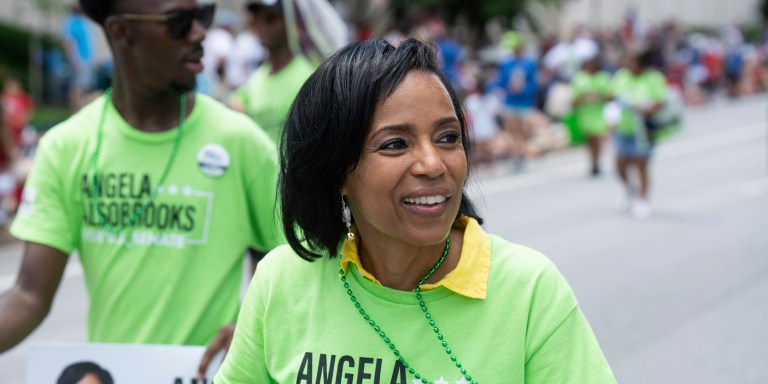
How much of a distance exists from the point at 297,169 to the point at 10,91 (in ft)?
46.7

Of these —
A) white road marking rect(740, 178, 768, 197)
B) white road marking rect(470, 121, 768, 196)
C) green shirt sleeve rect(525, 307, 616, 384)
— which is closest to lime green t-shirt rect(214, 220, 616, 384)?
green shirt sleeve rect(525, 307, 616, 384)

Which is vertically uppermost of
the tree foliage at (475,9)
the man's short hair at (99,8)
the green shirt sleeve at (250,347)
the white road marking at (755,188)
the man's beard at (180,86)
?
the man's short hair at (99,8)

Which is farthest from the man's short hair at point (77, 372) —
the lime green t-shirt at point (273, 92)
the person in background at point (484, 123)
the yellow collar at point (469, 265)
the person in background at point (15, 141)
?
the person in background at point (484, 123)

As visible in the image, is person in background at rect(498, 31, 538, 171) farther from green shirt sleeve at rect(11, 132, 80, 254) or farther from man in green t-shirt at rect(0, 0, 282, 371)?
green shirt sleeve at rect(11, 132, 80, 254)

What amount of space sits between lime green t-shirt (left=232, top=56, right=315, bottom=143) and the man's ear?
7.88ft

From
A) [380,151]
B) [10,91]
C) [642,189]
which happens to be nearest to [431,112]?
[380,151]

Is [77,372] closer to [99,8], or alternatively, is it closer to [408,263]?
[99,8]

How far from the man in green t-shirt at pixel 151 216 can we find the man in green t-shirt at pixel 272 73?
2.56m

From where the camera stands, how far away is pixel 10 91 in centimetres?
1580

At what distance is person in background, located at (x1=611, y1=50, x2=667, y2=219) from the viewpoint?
1330 cm

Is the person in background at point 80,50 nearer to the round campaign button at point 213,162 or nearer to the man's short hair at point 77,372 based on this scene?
the round campaign button at point 213,162

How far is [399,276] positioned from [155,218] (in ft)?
4.06

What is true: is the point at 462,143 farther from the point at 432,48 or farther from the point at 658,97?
the point at 658,97

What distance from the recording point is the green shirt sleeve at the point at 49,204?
11.0 ft
